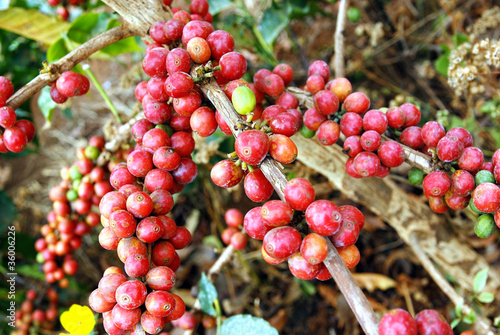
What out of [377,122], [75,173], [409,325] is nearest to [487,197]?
[377,122]

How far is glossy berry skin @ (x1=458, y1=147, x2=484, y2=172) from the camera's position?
4.30ft

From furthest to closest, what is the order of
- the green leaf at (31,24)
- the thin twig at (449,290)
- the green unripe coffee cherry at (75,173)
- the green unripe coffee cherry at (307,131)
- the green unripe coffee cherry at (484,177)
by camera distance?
the green leaf at (31,24) < the green unripe coffee cherry at (75,173) < the thin twig at (449,290) < the green unripe coffee cherry at (307,131) < the green unripe coffee cherry at (484,177)

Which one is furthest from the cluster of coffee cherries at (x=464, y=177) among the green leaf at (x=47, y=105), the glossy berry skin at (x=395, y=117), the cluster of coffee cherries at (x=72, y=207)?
the green leaf at (x=47, y=105)

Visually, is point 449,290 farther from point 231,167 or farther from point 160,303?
point 160,303

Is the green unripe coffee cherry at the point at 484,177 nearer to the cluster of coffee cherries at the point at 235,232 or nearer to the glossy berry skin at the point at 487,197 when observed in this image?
the glossy berry skin at the point at 487,197

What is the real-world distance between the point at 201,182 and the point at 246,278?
35.0 inches

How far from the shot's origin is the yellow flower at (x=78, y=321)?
1534mm

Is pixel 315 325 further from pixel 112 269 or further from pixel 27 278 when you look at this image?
pixel 27 278

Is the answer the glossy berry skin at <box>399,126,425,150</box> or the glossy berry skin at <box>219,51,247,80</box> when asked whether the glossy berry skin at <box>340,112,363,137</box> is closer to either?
the glossy berry skin at <box>399,126,425,150</box>

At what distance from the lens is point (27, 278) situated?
3014 millimetres

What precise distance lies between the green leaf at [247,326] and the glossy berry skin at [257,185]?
75cm

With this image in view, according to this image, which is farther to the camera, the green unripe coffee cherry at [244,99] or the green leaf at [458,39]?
the green leaf at [458,39]

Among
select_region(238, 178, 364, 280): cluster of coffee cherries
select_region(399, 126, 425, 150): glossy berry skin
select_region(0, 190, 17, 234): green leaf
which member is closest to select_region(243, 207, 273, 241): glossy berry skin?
select_region(238, 178, 364, 280): cluster of coffee cherries

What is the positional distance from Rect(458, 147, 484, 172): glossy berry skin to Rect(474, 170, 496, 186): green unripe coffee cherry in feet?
0.13
